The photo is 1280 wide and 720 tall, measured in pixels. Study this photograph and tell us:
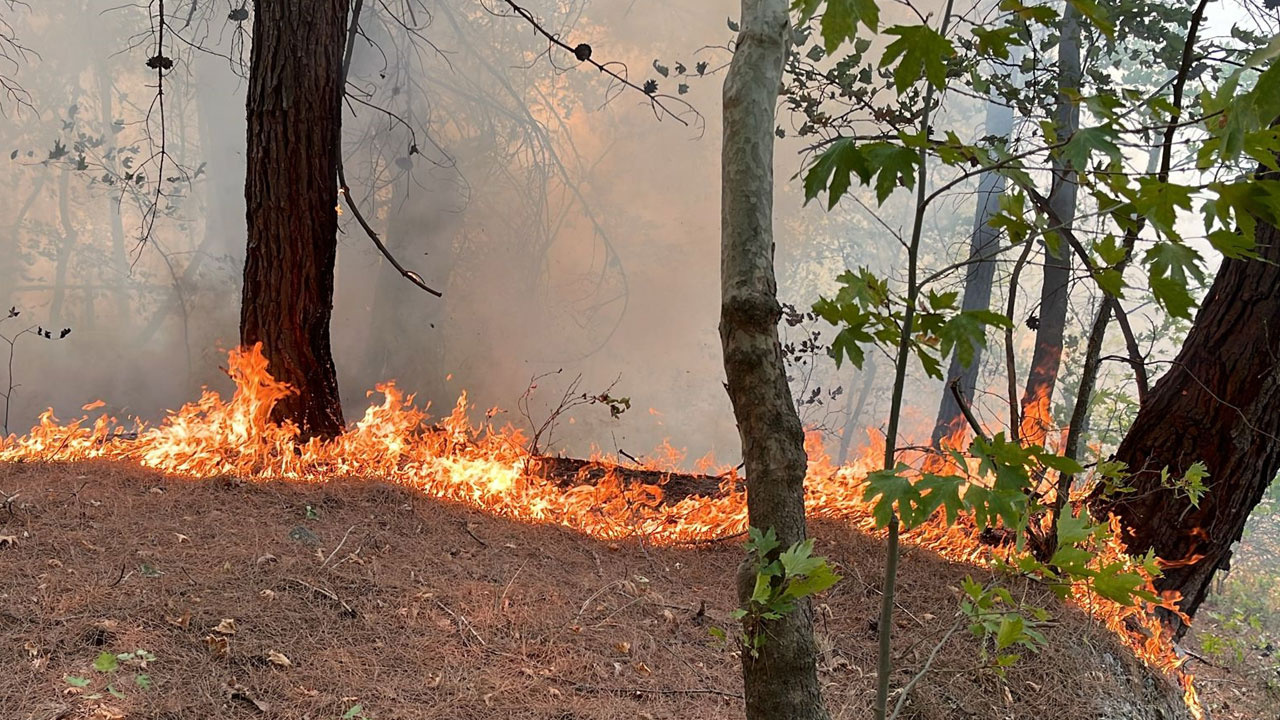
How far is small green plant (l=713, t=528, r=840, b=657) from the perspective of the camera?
1517 mm

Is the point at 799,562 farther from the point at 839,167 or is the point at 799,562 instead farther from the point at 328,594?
the point at 328,594

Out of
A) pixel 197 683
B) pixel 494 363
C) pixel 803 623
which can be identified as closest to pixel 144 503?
pixel 197 683

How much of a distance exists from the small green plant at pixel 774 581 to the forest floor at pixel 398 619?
57cm

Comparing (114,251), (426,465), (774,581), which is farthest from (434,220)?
(774,581)

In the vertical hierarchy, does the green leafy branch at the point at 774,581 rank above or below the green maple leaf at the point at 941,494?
below

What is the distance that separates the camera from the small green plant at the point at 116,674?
2.23 metres

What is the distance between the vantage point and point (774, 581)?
67.0 inches

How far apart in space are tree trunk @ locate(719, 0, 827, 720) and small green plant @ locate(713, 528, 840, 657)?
0.03 metres

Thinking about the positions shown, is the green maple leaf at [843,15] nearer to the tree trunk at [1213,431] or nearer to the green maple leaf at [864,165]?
the green maple leaf at [864,165]

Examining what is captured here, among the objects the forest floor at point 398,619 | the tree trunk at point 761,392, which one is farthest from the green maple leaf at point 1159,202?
the forest floor at point 398,619

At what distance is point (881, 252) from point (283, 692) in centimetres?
1402

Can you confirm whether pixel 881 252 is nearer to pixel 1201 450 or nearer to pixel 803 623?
pixel 1201 450

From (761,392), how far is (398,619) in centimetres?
167

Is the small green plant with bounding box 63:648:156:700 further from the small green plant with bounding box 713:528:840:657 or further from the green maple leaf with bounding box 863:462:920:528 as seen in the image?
the green maple leaf with bounding box 863:462:920:528
